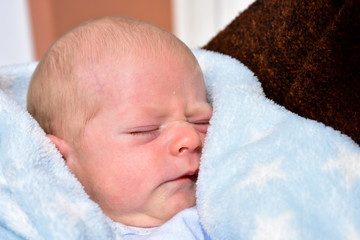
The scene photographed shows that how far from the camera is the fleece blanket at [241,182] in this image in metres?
0.70

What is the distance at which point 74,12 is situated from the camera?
2.39 metres

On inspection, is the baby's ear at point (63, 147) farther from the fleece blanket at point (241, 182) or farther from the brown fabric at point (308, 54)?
the brown fabric at point (308, 54)

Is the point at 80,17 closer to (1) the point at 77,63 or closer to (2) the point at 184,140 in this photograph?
(1) the point at 77,63

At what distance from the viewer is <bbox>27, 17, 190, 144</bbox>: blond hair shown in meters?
0.85

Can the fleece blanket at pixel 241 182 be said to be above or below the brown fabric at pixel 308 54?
below

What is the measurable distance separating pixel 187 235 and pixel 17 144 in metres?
0.30

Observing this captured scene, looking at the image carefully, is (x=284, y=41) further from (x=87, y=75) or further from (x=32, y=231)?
(x=32, y=231)

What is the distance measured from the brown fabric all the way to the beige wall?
4.89ft

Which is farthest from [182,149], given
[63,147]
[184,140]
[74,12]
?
[74,12]

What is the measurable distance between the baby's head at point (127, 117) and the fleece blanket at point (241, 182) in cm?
4

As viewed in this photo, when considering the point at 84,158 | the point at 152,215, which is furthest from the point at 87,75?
the point at 152,215

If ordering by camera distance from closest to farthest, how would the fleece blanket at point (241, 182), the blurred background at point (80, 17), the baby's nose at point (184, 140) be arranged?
the fleece blanket at point (241, 182) → the baby's nose at point (184, 140) → the blurred background at point (80, 17)

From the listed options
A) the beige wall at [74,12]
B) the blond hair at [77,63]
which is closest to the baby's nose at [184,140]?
the blond hair at [77,63]

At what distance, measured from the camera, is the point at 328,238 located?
2.25 feet
